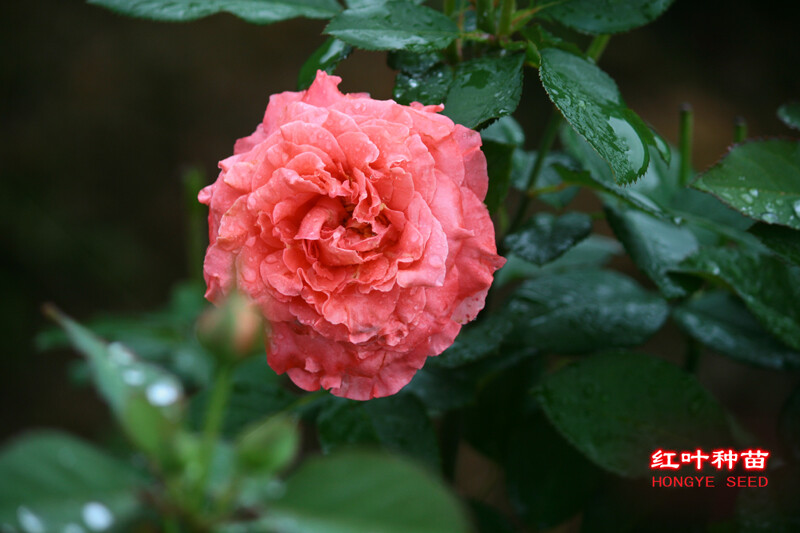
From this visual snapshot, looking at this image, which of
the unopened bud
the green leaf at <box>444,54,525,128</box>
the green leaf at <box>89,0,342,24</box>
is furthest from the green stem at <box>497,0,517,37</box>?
the unopened bud

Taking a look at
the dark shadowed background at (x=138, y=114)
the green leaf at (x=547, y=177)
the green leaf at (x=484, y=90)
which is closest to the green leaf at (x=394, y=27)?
the green leaf at (x=484, y=90)

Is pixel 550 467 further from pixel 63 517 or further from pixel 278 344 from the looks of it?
pixel 63 517

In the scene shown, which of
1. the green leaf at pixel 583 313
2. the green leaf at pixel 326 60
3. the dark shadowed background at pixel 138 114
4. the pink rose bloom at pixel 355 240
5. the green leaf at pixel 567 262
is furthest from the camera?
the dark shadowed background at pixel 138 114

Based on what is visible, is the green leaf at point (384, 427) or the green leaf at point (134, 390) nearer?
the green leaf at point (134, 390)

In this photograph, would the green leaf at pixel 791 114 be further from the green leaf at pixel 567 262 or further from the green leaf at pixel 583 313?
the green leaf at pixel 567 262

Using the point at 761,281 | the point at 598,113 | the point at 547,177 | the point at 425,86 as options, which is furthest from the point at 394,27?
the point at 761,281
